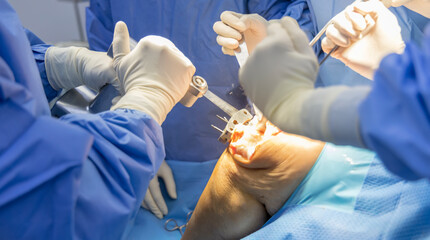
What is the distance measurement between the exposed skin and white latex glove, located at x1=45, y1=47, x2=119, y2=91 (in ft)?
2.15

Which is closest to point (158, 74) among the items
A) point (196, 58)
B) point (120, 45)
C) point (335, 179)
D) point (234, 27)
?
point (120, 45)

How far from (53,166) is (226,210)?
2.33ft

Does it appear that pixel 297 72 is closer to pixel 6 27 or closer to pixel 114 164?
pixel 114 164

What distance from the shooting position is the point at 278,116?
0.80m

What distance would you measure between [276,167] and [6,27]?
0.91 meters

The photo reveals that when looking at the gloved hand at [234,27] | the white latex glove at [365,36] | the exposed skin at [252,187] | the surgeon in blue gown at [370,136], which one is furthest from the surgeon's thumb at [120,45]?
the white latex glove at [365,36]

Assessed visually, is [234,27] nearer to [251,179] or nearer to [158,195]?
[251,179]

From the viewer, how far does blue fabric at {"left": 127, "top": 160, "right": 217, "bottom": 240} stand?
66.9 inches

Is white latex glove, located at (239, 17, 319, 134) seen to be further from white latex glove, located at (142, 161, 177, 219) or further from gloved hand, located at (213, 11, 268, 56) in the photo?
white latex glove, located at (142, 161, 177, 219)

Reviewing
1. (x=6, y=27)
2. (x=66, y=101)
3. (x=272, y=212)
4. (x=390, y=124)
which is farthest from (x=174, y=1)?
(x=390, y=124)

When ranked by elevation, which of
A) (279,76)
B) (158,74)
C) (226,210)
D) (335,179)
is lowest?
(226,210)

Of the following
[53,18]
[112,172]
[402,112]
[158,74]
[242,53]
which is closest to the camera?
[402,112]

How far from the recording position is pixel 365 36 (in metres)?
1.35

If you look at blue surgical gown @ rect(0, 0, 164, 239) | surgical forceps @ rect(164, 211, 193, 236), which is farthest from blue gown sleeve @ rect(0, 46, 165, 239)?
surgical forceps @ rect(164, 211, 193, 236)
